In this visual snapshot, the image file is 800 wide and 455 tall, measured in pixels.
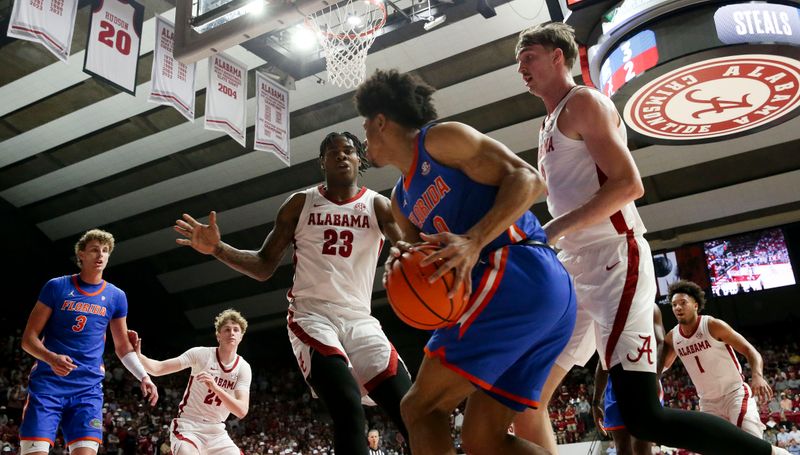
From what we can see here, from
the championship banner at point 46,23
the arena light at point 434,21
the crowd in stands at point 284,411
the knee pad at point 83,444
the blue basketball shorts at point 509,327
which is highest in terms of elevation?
the arena light at point 434,21

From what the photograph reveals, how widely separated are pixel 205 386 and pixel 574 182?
4157mm

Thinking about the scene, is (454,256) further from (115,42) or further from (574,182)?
(115,42)

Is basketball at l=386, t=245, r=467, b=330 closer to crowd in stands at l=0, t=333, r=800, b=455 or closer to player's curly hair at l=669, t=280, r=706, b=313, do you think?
player's curly hair at l=669, t=280, r=706, b=313

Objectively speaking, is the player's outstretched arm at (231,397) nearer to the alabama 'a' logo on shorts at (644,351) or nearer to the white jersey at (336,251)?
the white jersey at (336,251)

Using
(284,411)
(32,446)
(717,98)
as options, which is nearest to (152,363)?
(32,446)

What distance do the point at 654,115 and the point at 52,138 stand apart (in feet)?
45.6

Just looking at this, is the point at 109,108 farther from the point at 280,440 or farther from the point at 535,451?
the point at 535,451

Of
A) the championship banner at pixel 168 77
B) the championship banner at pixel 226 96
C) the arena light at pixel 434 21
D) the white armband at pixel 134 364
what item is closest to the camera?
the white armband at pixel 134 364

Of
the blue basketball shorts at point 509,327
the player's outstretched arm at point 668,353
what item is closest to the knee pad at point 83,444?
the blue basketball shorts at point 509,327

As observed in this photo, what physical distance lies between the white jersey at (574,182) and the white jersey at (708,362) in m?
3.30

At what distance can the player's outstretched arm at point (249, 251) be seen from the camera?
138 inches

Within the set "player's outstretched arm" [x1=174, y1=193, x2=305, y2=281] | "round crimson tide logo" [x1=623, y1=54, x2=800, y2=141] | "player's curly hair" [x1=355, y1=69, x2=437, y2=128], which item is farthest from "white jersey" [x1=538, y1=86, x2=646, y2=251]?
"round crimson tide logo" [x1=623, y1=54, x2=800, y2=141]

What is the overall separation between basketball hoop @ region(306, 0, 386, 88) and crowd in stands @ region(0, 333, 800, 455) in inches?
261

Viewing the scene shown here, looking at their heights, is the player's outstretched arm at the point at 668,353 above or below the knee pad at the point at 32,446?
above
